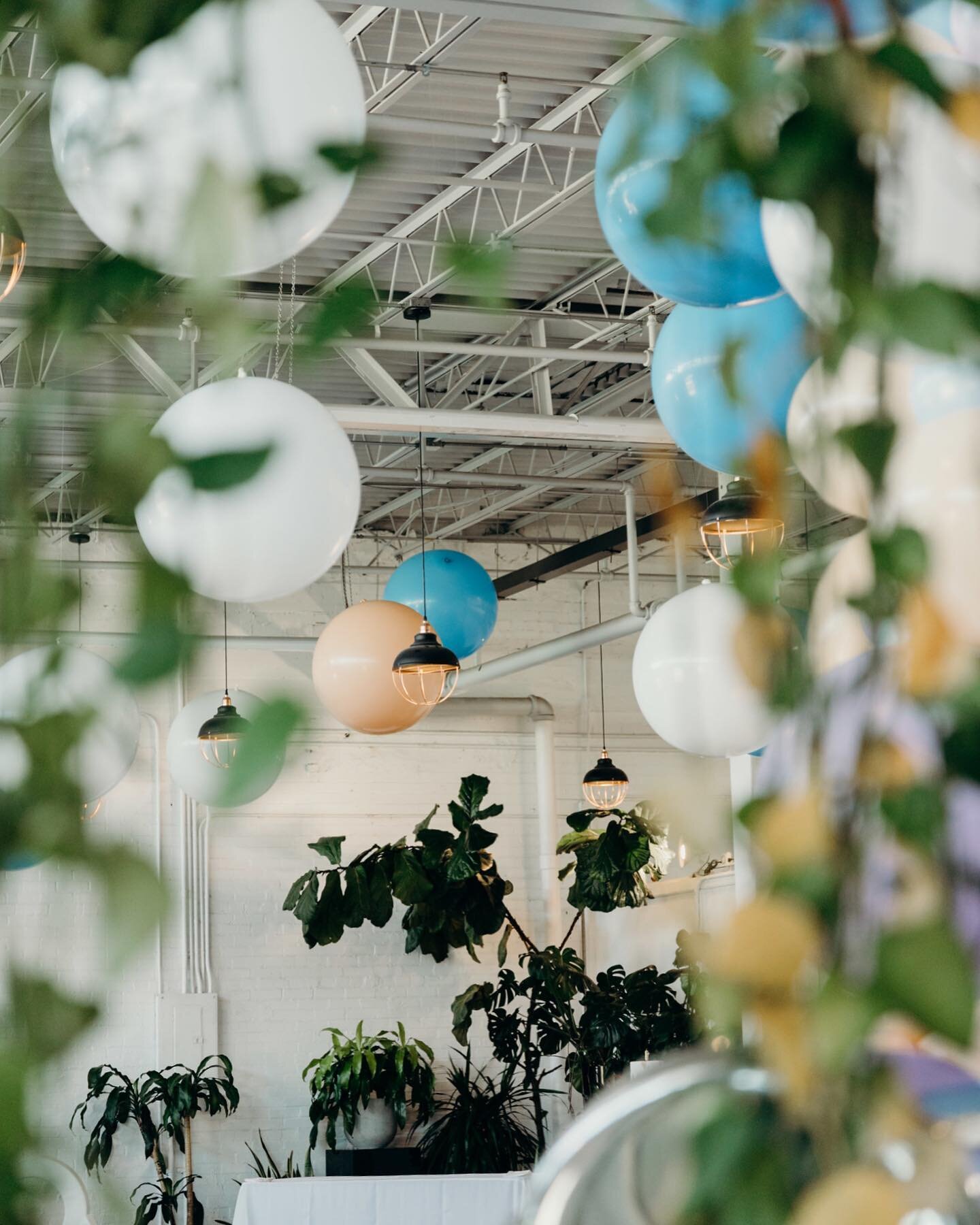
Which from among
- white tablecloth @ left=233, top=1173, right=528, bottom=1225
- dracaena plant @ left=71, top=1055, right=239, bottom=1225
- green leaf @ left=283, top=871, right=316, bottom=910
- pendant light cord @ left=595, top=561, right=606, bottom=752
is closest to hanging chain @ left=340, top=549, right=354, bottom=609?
pendant light cord @ left=595, top=561, right=606, bottom=752

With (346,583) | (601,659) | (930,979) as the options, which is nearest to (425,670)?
(930,979)

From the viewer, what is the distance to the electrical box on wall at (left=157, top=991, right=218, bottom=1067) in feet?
33.8

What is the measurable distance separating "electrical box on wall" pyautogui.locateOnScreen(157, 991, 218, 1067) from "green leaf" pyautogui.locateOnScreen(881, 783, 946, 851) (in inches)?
410

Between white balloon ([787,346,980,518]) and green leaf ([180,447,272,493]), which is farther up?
white balloon ([787,346,980,518])

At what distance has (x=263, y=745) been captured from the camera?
1.43 feet

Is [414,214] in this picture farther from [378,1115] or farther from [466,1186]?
[378,1115]

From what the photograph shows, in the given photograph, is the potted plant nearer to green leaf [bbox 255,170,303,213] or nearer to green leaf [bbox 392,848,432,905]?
green leaf [bbox 392,848,432,905]

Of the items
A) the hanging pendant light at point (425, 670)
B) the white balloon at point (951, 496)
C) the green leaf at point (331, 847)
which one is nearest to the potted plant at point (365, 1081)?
the green leaf at point (331, 847)

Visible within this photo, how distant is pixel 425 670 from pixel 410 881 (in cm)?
446

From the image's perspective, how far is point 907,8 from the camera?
55 centimetres

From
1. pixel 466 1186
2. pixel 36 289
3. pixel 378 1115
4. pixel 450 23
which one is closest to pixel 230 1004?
pixel 378 1115

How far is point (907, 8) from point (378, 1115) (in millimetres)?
10538

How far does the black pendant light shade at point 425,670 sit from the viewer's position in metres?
5.46

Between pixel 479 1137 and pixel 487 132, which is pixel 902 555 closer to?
pixel 487 132
